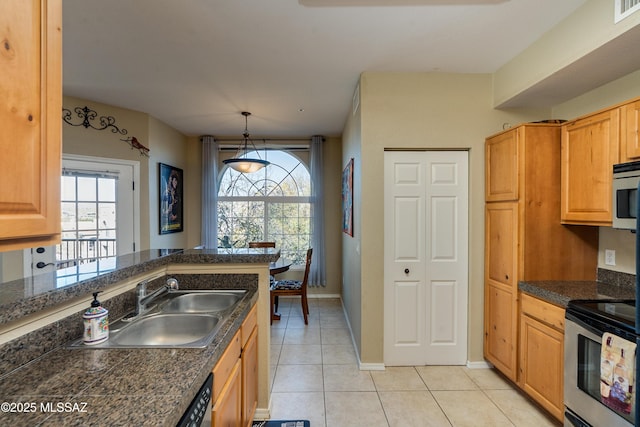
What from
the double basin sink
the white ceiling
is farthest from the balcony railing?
the double basin sink

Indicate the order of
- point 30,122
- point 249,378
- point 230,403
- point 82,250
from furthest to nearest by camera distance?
1. point 82,250
2. point 249,378
3. point 230,403
4. point 30,122

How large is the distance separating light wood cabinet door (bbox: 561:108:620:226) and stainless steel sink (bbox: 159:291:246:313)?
2519 mm

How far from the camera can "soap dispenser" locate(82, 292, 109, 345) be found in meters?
1.16

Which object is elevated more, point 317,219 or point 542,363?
point 317,219

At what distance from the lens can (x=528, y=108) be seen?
2.74m

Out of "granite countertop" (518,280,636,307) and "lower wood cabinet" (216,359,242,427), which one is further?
"granite countertop" (518,280,636,307)

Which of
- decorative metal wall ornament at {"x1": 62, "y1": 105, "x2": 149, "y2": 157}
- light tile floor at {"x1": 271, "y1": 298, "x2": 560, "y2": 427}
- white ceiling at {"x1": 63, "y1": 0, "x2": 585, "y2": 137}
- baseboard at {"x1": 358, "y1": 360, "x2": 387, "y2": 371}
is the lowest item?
light tile floor at {"x1": 271, "y1": 298, "x2": 560, "y2": 427}

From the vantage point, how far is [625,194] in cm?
170

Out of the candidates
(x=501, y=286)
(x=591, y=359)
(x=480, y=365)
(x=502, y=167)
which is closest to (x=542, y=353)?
(x=591, y=359)

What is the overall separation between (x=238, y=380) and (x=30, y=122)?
4.72ft

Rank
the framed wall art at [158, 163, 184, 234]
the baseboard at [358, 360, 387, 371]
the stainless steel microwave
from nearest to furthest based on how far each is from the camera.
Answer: the stainless steel microwave → the baseboard at [358, 360, 387, 371] → the framed wall art at [158, 163, 184, 234]

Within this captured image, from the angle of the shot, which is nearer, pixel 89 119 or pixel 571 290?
pixel 571 290

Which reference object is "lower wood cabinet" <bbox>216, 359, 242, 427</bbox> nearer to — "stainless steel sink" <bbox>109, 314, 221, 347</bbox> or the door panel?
"stainless steel sink" <bbox>109, 314, 221, 347</bbox>

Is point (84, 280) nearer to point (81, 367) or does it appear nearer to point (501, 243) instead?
point (81, 367)
